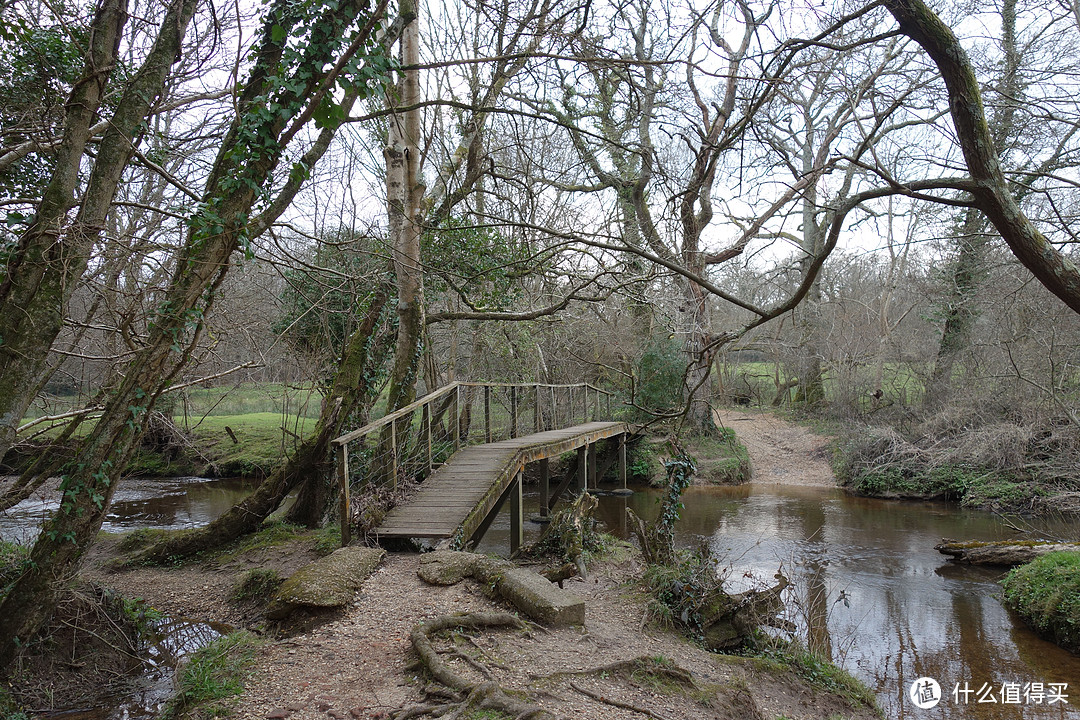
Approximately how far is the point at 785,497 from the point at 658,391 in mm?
4111

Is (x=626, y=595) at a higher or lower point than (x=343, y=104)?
lower

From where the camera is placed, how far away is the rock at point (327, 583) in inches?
185

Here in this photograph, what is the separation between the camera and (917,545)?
1070 centimetres

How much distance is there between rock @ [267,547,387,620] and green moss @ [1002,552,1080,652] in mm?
7128

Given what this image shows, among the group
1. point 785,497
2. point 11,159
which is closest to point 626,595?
point 11,159

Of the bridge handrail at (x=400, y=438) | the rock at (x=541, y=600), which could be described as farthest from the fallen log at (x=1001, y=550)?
the rock at (x=541, y=600)

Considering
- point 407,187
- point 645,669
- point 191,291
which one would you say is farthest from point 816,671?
point 407,187

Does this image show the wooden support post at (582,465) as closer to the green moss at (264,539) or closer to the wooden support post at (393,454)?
the wooden support post at (393,454)

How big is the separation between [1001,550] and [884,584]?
2.02 metres

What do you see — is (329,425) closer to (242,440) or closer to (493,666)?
(493,666)

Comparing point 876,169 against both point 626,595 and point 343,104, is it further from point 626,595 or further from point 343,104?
point 626,595

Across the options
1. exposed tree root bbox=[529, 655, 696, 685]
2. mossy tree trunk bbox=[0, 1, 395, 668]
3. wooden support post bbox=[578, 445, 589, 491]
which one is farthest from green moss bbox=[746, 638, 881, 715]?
wooden support post bbox=[578, 445, 589, 491]

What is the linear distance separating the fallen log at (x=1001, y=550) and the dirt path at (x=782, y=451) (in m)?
6.05

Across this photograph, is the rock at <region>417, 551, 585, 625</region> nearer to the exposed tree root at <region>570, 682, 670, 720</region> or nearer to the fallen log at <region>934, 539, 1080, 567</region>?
the exposed tree root at <region>570, 682, 670, 720</region>
